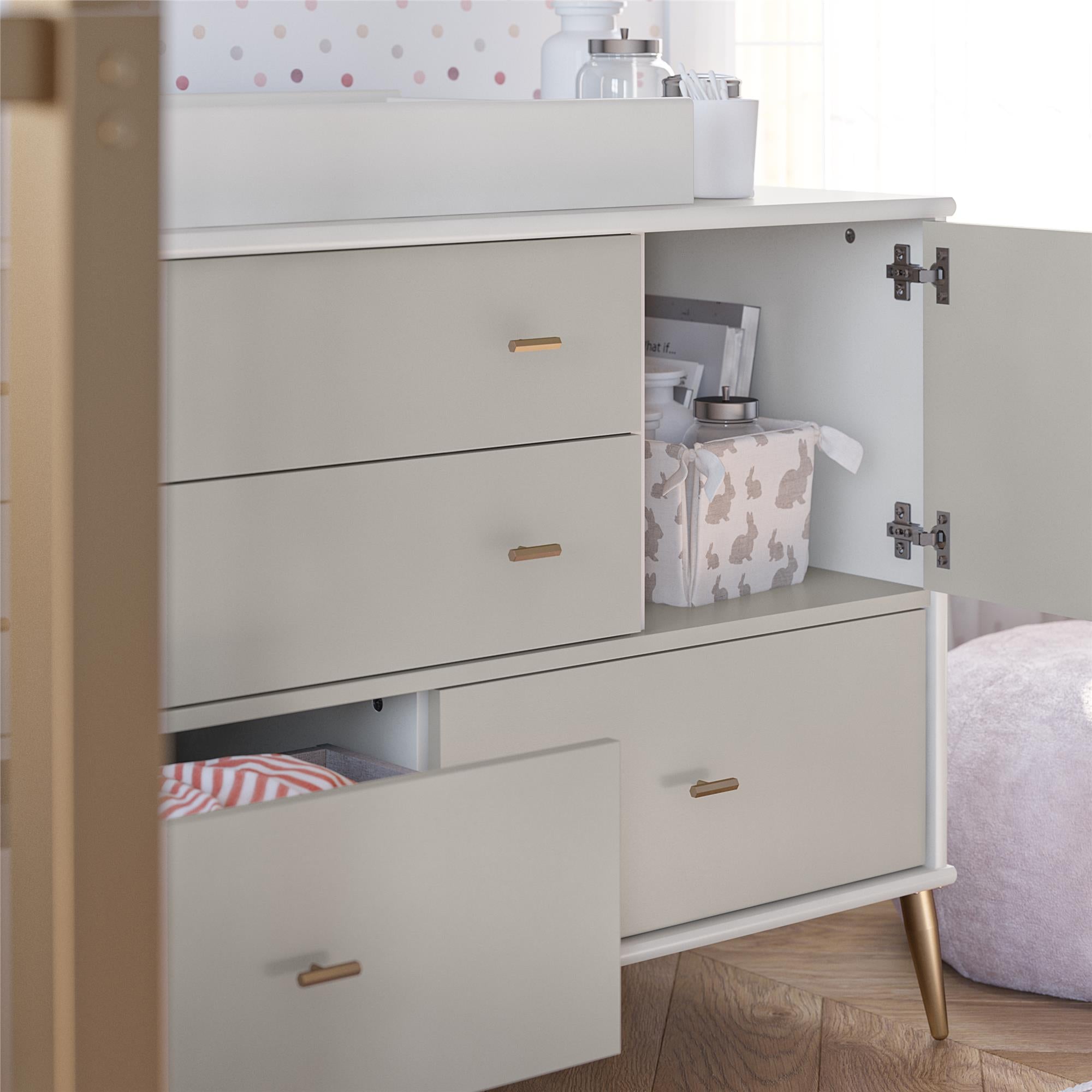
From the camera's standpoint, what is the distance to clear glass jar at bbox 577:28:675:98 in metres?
1.43

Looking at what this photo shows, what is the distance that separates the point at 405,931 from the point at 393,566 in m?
0.26

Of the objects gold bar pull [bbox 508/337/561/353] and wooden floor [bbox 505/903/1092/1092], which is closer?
gold bar pull [bbox 508/337/561/353]

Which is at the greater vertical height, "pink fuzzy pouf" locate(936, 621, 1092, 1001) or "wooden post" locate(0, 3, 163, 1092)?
"wooden post" locate(0, 3, 163, 1092)

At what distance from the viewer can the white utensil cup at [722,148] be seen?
1.38m

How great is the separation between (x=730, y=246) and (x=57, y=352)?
43.1 inches

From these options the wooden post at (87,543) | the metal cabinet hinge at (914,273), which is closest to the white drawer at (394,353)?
the metal cabinet hinge at (914,273)

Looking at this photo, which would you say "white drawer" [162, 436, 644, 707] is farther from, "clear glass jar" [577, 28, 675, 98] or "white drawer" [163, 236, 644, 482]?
"clear glass jar" [577, 28, 675, 98]

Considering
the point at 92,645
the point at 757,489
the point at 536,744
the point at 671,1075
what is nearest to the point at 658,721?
the point at 536,744

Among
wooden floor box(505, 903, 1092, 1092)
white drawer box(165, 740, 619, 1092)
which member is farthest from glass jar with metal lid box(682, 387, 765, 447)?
wooden floor box(505, 903, 1092, 1092)

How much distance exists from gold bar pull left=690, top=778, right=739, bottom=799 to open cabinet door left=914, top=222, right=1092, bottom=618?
0.27m

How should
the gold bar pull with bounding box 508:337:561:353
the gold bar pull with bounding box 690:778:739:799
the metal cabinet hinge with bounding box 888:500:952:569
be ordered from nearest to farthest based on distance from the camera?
the gold bar pull with bounding box 508:337:561:353
the gold bar pull with bounding box 690:778:739:799
the metal cabinet hinge with bounding box 888:500:952:569

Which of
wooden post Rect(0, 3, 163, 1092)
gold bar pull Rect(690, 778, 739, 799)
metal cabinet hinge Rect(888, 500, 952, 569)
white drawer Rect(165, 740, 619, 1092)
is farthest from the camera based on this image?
metal cabinet hinge Rect(888, 500, 952, 569)

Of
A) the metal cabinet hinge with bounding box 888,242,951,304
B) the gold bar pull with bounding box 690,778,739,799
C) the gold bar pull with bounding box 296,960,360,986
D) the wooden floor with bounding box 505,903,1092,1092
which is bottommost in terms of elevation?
the wooden floor with bounding box 505,903,1092,1092

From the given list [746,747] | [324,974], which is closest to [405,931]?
[324,974]
